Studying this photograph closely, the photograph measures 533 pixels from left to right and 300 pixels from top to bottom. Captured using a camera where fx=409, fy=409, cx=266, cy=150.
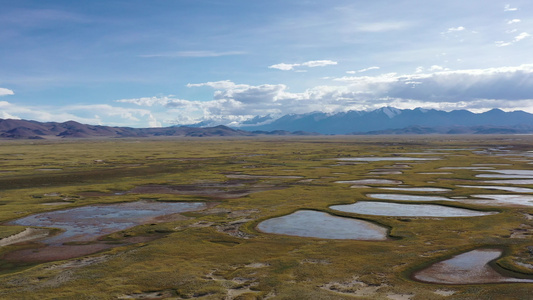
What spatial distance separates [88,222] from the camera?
3762 cm

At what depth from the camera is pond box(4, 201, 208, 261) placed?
28.0m

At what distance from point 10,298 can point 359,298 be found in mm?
16283

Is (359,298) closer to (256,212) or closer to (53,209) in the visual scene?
(256,212)

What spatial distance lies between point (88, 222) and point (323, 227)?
70.3ft

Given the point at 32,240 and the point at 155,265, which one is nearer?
the point at 155,265

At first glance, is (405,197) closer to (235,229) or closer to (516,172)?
(235,229)

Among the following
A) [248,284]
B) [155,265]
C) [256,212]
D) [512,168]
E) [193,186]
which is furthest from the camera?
[512,168]

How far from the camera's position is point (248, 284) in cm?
2119

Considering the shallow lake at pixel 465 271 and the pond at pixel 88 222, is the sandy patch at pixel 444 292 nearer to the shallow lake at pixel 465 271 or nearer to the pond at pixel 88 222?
the shallow lake at pixel 465 271

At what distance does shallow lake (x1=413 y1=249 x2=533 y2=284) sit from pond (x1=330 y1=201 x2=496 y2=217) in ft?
44.0

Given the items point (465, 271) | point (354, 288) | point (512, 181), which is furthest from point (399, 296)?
point (512, 181)

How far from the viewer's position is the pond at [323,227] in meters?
32.1

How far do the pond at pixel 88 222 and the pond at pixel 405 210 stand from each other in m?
16.6

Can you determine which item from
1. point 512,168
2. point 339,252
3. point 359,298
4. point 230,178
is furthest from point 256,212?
point 512,168
